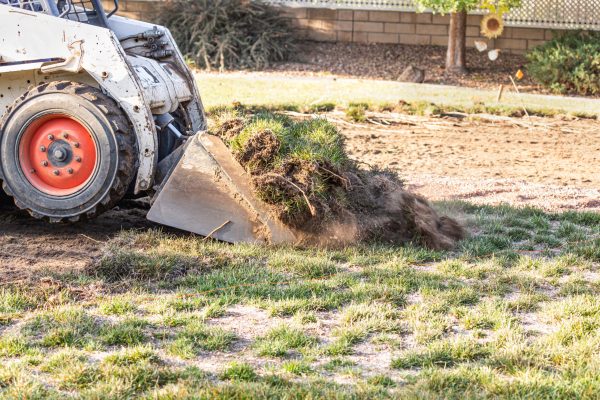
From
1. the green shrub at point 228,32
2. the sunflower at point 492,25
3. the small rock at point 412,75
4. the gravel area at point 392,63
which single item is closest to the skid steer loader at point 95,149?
the small rock at point 412,75

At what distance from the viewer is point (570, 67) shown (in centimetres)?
1688

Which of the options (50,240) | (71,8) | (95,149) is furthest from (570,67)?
(50,240)

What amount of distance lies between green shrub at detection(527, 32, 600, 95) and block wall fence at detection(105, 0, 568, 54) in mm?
2191

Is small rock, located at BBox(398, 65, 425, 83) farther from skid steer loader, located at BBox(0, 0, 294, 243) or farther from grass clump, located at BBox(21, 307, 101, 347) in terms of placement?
grass clump, located at BBox(21, 307, 101, 347)

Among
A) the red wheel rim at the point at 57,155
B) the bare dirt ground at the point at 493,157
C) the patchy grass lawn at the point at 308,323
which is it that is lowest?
the bare dirt ground at the point at 493,157

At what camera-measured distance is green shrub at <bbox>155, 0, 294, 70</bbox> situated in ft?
63.5

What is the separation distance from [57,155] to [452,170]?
4.88m

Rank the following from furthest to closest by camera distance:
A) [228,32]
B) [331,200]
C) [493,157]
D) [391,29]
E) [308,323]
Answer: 1. [391,29]
2. [228,32]
3. [493,157]
4. [331,200]
5. [308,323]

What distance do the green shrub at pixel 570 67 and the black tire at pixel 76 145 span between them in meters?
11.1

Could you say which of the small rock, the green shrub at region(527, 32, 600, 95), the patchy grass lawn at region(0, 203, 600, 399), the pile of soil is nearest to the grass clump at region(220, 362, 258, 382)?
the patchy grass lawn at region(0, 203, 600, 399)

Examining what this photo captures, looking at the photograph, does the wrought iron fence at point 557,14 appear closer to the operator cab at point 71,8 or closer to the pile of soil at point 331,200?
the operator cab at point 71,8

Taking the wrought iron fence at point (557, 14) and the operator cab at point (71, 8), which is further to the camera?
the wrought iron fence at point (557, 14)

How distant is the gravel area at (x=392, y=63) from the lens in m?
18.2

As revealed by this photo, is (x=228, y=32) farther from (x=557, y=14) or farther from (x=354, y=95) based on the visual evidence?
(x=557, y=14)
